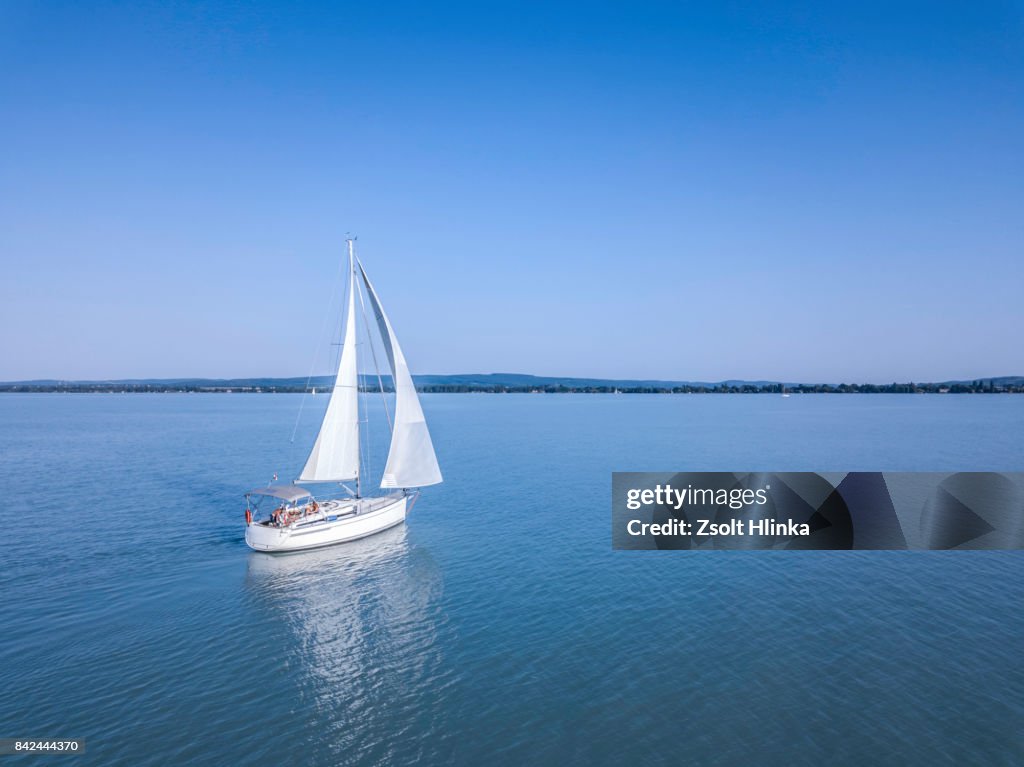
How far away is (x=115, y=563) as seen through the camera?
29125 millimetres

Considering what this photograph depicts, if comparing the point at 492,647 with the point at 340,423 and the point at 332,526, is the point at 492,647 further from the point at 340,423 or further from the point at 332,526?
the point at 340,423

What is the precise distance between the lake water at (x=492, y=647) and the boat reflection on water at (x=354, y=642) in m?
0.11

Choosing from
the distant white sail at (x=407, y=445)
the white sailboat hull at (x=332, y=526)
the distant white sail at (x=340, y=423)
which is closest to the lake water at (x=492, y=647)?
the white sailboat hull at (x=332, y=526)

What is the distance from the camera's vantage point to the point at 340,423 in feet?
116

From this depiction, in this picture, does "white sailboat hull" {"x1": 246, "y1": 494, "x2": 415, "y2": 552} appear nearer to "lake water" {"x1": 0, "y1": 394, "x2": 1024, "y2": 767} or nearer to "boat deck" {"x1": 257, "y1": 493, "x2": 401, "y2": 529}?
"boat deck" {"x1": 257, "y1": 493, "x2": 401, "y2": 529}

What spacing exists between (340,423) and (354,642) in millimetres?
17069

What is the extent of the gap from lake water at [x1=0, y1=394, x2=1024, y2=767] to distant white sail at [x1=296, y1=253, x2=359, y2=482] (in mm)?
5446

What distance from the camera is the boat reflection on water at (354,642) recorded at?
15.9m

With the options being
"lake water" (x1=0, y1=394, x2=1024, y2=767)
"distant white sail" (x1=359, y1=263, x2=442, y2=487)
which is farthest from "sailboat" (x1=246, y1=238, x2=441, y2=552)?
"lake water" (x1=0, y1=394, x2=1024, y2=767)

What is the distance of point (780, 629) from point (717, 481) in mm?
7831

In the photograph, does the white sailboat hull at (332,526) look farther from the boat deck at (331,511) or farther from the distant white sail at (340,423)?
the distant white sail at (340,423)

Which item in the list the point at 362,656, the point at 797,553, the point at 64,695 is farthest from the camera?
the point at 797,553

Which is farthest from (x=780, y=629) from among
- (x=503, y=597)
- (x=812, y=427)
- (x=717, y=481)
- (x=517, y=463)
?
(x=812, y=427)

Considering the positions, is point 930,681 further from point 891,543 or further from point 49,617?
point 49,617
